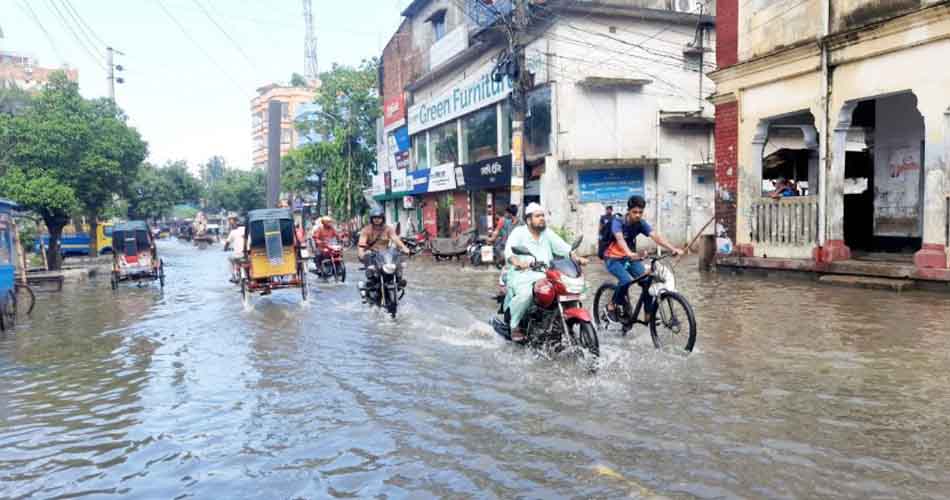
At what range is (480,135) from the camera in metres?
28.2

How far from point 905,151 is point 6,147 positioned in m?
26.2

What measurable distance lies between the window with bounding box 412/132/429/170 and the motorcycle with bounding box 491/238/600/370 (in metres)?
28.1

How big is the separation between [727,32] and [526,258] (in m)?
11.8

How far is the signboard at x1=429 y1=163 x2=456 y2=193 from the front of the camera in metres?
30.2

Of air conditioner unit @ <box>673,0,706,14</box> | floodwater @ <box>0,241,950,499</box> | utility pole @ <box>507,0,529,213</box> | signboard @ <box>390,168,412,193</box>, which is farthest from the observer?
signboard @ <box>390,168,412,193</box>

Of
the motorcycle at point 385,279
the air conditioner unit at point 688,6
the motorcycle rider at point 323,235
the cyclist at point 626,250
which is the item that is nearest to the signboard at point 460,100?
the air conditioner unit at point 688,6

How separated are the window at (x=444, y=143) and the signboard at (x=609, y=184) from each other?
28.9ft

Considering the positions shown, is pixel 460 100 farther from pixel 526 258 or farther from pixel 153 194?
pixel 153 194

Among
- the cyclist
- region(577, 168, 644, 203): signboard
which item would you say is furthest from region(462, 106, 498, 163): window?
the cyclist

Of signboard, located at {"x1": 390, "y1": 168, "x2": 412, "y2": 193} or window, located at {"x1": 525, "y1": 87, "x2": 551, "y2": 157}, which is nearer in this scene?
window, located at {"x1": 525, "y1": 87, "x2": 551, "y2": 157}

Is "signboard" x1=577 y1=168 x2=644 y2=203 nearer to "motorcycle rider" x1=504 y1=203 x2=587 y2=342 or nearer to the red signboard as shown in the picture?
the red signboard

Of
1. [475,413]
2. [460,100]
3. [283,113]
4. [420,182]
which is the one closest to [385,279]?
[475,413]

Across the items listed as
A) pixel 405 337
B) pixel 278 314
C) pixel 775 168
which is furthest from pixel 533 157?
pixel 405 337

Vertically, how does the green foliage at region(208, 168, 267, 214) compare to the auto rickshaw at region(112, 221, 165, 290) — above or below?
above
